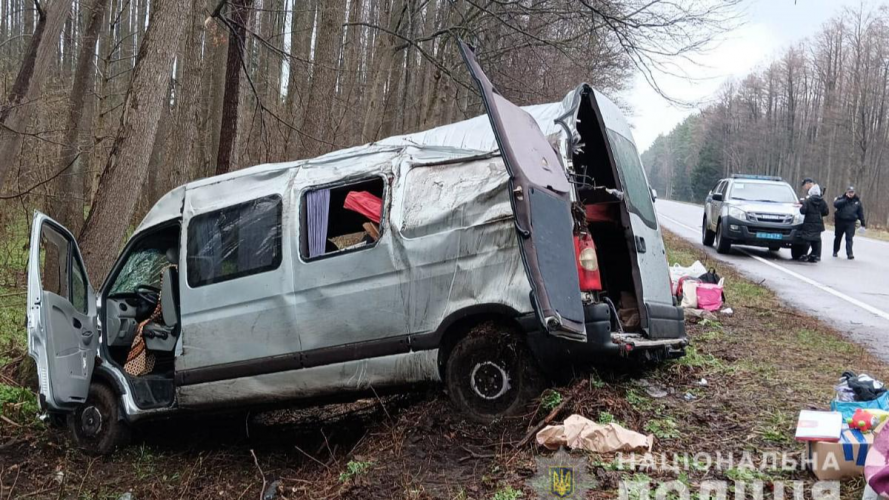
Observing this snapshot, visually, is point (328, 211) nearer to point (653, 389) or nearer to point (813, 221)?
point (653, 389)

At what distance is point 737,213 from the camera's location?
15.9 m

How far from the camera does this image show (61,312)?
555 centimetres

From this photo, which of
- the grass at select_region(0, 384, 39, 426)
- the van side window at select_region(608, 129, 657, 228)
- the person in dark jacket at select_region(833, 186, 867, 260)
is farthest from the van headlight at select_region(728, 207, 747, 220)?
the grass at select_region(0, 384, 39, 426)

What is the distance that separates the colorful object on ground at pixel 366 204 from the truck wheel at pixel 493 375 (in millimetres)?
1190

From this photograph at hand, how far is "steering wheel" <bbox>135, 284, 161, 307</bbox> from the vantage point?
258 inches

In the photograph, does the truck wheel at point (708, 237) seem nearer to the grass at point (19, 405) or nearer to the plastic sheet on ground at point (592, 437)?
the plastic sheet on ground at point (592, 437)

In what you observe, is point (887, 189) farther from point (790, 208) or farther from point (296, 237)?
point (296, 237)

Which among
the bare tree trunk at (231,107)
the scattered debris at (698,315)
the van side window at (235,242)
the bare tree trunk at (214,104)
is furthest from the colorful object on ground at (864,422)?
the bare tree trunk at (214,104)

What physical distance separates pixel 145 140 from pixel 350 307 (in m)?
3.28

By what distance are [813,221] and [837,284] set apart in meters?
3.35

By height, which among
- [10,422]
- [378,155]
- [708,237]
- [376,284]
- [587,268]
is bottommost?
[10,422]

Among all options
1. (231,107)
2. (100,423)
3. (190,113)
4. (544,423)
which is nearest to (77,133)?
(190,113)

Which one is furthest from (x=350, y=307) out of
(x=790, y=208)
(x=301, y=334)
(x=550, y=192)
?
(x=790, y=208)

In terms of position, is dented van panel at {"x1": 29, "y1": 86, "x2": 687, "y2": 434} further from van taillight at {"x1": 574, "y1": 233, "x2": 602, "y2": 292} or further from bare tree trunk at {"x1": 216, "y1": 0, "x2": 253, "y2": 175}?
bare tree trunk at {"x1": 216, "y1": 0, "x2": 253, "y2": 175}
